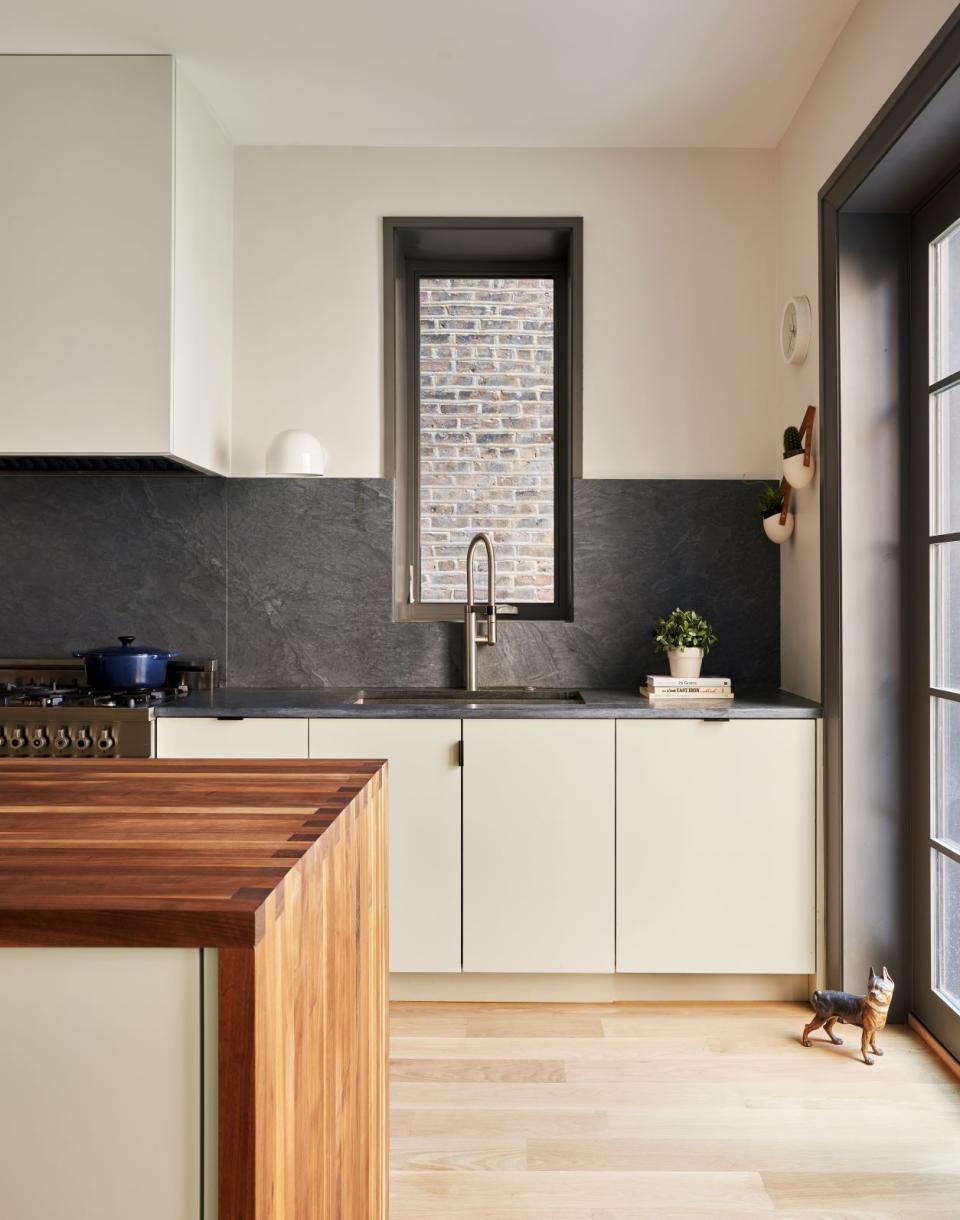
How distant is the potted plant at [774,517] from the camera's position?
10.0 ft

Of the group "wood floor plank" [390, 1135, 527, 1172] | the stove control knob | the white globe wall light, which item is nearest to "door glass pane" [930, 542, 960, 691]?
"wood floor plank" [390, 1135, 527, 1172]

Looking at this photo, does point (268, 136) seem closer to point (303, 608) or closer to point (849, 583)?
point (303, 608)

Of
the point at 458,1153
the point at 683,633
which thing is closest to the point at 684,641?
the point at 683,633

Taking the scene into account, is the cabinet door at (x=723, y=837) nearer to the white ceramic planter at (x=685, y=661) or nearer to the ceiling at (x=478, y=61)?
the white ceramic planter at (x=685, y=661)

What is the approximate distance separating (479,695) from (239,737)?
824 mm

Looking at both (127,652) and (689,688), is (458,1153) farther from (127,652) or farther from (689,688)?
(127,652)

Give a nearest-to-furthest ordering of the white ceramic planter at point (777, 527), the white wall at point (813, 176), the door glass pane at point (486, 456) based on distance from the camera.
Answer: the white wall at point (813, 176) → the white ceramic planter at point (777, 527) → the door glass pane at point (486, 456)

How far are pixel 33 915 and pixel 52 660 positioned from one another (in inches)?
103

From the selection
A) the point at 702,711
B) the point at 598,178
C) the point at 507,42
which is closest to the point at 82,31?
the point at 507,42

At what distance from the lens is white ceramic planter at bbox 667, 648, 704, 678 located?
9.80 ft

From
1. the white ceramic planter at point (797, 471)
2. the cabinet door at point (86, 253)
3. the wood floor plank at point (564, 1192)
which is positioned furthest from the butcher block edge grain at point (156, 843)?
the white ceramic planter at point (797, 471)

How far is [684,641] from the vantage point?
299cm

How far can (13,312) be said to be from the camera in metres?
2.69

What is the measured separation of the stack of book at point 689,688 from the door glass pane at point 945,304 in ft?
3.44
